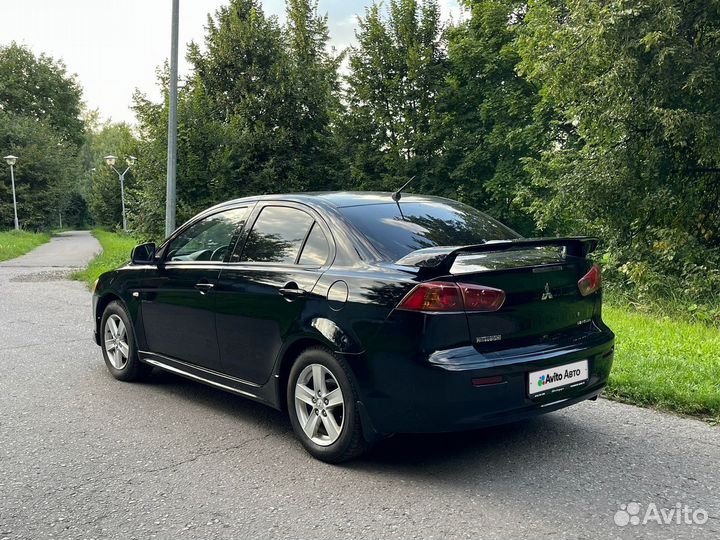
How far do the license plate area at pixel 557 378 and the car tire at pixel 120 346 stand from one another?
3493 mm

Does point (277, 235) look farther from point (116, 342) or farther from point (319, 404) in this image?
point (116, 342)

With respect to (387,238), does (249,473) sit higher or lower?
lower

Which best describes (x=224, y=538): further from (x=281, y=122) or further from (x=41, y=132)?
(x=41, y=132)

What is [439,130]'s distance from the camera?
28391 millimetres

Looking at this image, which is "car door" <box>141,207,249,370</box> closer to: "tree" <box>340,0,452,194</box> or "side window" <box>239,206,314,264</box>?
"side window" <box>239,206,314,264</box>

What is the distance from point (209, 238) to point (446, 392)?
2543 mm

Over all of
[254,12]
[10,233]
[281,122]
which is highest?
[254,12]

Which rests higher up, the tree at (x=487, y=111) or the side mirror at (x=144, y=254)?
the tree at (x=487, y=111)

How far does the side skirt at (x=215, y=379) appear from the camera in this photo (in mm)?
4430

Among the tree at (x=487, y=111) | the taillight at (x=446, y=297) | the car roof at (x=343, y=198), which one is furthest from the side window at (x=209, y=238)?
the tree at (x=487, y=111)

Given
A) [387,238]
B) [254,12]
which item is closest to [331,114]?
[254,12]

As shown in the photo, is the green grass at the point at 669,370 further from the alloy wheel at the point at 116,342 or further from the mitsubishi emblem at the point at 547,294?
the alloy wheel at the point at 116,342

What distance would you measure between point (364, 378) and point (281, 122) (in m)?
22.3

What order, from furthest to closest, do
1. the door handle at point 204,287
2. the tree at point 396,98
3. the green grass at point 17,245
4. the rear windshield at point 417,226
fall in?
the tree at point 396,98 → the green grass at point 17,245 → the door handle at point 204,287 → the rear windshield at point 417,226
